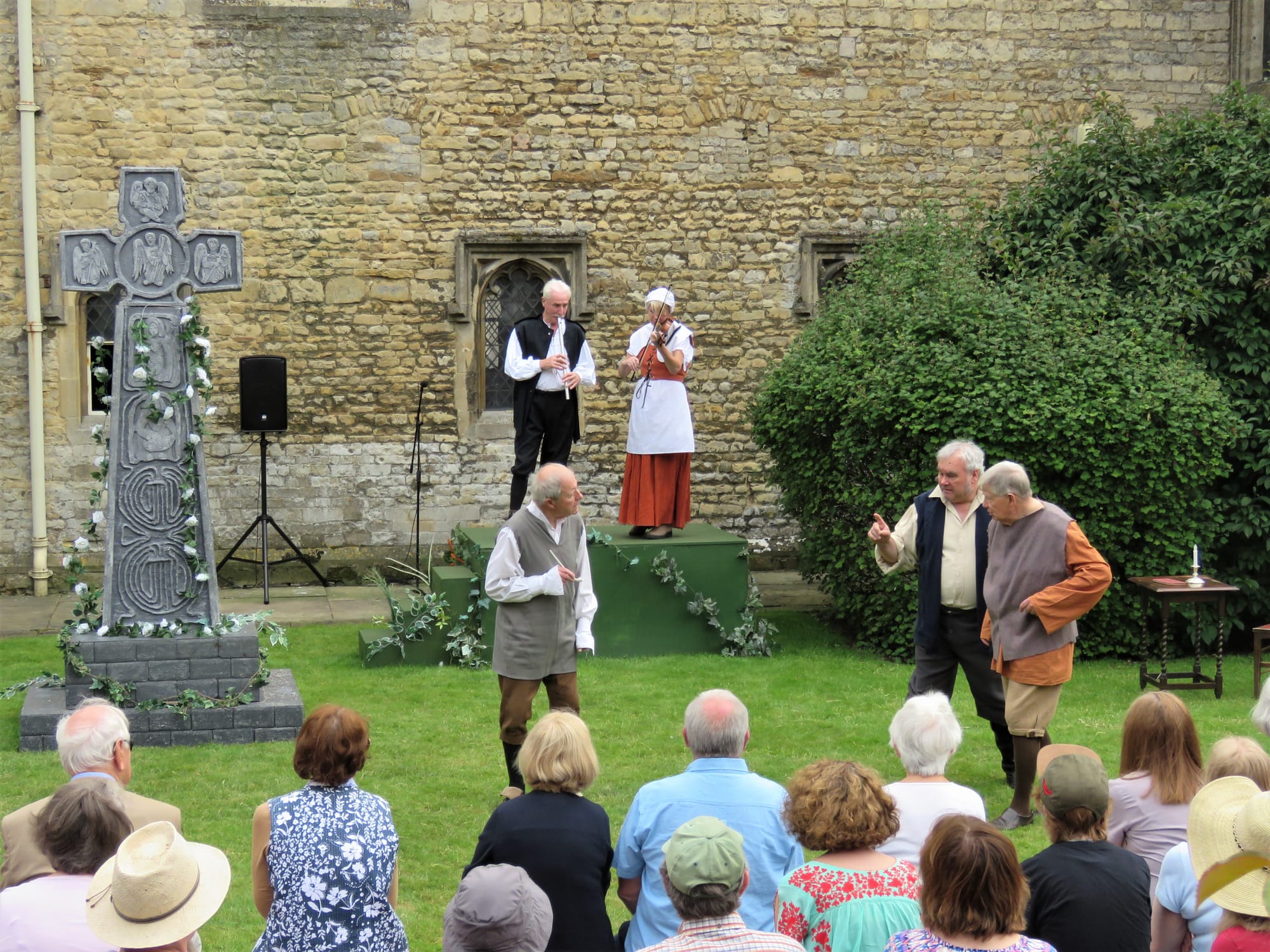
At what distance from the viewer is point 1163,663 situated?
29.4 ft

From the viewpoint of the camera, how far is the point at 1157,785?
439 cm

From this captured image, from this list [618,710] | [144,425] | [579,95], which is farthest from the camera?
[579,95]

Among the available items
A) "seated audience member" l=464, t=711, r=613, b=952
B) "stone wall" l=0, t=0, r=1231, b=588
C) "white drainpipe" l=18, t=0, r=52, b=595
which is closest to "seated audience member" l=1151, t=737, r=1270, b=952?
"seated audience member" l=464, t=711, r=613, b=952

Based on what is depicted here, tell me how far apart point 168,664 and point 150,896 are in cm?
485

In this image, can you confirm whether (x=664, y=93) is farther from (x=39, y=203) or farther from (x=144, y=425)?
(x=144, y=425)

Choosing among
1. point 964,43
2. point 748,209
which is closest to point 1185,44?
point 964,43

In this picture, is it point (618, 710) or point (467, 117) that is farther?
point (467, 117)

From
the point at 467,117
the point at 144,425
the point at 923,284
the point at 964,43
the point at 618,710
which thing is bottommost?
the point at 618,710

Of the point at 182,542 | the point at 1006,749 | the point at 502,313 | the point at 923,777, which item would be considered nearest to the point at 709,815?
the point at 923,777

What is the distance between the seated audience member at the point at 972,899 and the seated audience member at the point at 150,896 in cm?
159

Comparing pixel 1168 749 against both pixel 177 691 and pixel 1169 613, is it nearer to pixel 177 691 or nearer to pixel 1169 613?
pixel 1169 613

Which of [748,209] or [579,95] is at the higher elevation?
[579,95]

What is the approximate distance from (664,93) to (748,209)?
133 cm

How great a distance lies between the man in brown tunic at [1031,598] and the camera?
631 centimetres
